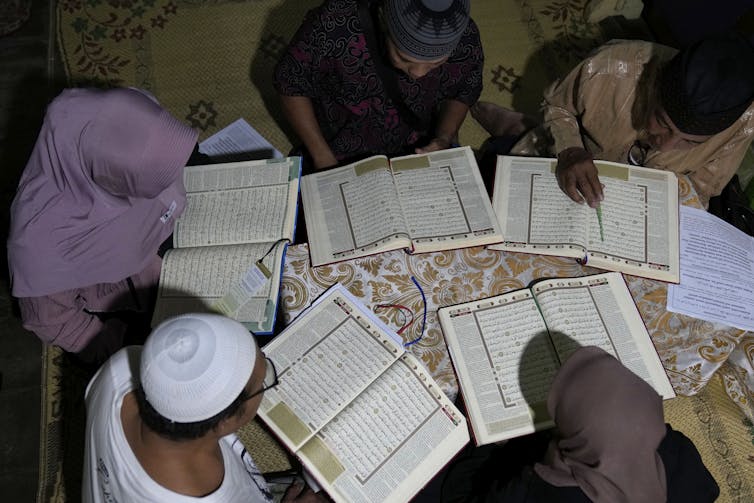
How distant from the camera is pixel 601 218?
5.40ft

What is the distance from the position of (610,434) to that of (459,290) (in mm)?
552

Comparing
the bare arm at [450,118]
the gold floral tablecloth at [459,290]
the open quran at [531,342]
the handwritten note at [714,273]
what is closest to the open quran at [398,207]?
the gold floral tablecloth at [459,290]

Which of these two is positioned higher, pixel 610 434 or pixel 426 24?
pixel 426 24

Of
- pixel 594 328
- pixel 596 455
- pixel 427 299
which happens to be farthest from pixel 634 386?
pixel 427 299

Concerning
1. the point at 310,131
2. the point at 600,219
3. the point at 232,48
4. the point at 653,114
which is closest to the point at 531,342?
the point at 600,219

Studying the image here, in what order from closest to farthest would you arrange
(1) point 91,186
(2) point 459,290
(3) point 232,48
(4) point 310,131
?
(1) point 91,186
(2) point 459,290
(4) point 310,131
(3) point 232,48

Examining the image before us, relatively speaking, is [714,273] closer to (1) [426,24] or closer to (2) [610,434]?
(2) [610,434]

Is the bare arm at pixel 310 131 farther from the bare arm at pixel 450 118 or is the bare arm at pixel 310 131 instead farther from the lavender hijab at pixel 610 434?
the lavender hijab at pixel 610 434

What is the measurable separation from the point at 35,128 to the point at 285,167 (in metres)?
1.93

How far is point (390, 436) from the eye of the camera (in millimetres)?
1335

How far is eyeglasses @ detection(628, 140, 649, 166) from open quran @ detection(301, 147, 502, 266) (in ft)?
2.11

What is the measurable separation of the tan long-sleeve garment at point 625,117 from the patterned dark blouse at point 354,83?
36 cm

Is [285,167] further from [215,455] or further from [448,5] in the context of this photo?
[215,455]

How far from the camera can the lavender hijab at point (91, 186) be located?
1362 millimetres
